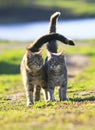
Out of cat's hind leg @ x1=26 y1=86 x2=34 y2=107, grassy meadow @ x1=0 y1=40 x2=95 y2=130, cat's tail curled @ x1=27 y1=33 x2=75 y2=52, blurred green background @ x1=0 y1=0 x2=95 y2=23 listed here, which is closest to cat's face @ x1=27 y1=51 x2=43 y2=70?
cat's tail curled @ x1=27 y1=33 x2=75 y2=52

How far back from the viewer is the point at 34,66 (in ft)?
60.2

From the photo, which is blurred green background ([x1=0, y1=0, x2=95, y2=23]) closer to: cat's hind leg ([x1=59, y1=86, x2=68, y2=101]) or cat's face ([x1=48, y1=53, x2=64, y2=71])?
cat's hind leg ([x1=59, y1=86, x2=68, y2=101])

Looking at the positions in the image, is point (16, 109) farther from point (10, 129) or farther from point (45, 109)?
point (10, 129)

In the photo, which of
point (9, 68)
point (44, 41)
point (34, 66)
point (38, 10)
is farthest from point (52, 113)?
point (38, 10)

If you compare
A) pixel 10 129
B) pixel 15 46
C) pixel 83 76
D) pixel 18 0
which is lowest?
pixel 10 129

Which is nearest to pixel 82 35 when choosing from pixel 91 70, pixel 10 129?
pixel 91 70

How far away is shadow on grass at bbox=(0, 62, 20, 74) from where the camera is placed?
39.3 m

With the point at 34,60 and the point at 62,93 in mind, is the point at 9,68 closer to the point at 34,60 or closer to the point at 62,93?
the point at 62,93

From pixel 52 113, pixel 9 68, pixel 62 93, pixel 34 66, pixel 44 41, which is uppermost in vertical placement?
pixel 9 68

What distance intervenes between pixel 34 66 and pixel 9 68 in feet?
73.0

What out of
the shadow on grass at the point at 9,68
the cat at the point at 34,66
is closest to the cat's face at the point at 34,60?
the cat at the point at 34,66

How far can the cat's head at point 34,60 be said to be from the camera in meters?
18.3

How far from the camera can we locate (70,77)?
109 feet

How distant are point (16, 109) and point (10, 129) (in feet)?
14.8
